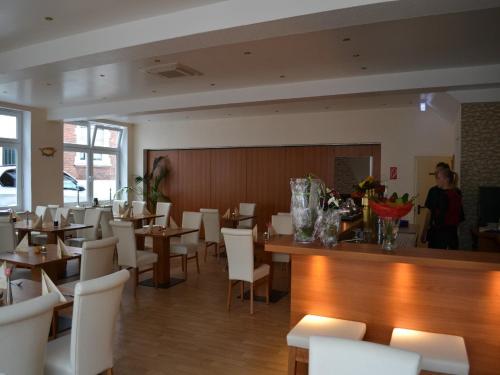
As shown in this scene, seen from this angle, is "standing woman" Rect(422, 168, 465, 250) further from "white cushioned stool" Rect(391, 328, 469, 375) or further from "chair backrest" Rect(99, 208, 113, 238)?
"chair backrest" Rect(99, 208, 113, 238)

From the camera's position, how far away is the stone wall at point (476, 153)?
6121 millimetres

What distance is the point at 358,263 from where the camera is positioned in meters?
2.72

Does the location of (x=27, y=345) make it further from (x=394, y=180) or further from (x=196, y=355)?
(x=394, y=180)

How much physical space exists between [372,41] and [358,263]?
281 centimetres

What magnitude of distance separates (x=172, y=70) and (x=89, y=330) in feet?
12.7

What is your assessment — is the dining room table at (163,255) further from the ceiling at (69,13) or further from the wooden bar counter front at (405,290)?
the wooden bar counter front at (405,290)

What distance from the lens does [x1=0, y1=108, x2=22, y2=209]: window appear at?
8031 millimetres

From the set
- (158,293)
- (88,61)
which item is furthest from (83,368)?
(88,61)

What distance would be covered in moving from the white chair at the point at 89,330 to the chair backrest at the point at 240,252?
2.13 meters

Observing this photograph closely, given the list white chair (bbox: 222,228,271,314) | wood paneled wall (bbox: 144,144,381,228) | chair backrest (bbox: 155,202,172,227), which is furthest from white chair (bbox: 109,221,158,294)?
wood paneled wall (bbox: 144,144,381,228)

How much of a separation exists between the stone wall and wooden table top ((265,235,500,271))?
13.8 feet

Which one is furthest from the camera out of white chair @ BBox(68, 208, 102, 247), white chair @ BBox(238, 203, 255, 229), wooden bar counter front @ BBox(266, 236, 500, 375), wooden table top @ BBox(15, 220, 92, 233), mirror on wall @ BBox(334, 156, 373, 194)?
white chair @ BBox(238, 203, 255, 229)

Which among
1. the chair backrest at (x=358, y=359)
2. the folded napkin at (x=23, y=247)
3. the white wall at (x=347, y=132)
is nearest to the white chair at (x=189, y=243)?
the folded napkin at (x=23, y=247)

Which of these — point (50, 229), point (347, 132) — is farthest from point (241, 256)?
point (347, 132)
